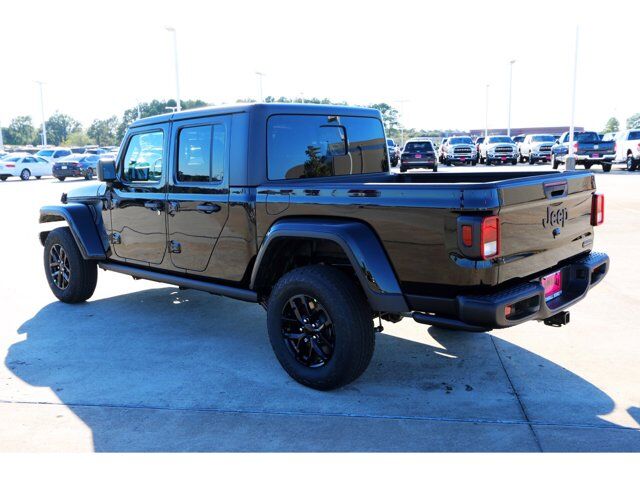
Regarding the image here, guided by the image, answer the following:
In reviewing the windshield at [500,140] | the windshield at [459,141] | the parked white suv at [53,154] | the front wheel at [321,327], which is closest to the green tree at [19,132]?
the parked white suv at [53,154]

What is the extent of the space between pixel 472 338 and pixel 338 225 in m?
2.05

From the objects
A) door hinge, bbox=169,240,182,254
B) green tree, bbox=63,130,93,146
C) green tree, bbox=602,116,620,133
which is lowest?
door hinge, bbox=169,240,182,254

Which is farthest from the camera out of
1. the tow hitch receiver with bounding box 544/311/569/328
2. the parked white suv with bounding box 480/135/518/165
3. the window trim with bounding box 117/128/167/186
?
the parked white suv with bounding box 480/135/518/165

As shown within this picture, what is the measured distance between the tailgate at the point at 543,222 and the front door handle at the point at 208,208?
219cm

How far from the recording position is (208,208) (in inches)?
183

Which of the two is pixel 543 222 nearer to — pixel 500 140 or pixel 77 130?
pixel 500 140

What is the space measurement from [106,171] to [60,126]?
14760cm

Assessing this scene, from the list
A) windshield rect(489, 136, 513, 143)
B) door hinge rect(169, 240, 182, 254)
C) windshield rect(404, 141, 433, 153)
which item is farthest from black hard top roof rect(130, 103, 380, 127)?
windshield rect(489, 136, 513, 143)

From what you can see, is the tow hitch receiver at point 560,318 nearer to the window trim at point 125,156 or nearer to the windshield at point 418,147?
the window trim at point 125,156

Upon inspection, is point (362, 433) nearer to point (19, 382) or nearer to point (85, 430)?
point (85, 430)

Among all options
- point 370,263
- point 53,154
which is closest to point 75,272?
point 370,263

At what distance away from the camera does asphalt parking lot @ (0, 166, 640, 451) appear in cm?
334

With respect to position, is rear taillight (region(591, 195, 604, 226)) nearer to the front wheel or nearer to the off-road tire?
the front wheel

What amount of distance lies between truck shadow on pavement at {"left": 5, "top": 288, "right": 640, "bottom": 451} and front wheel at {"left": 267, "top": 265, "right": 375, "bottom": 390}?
163 millimetres
